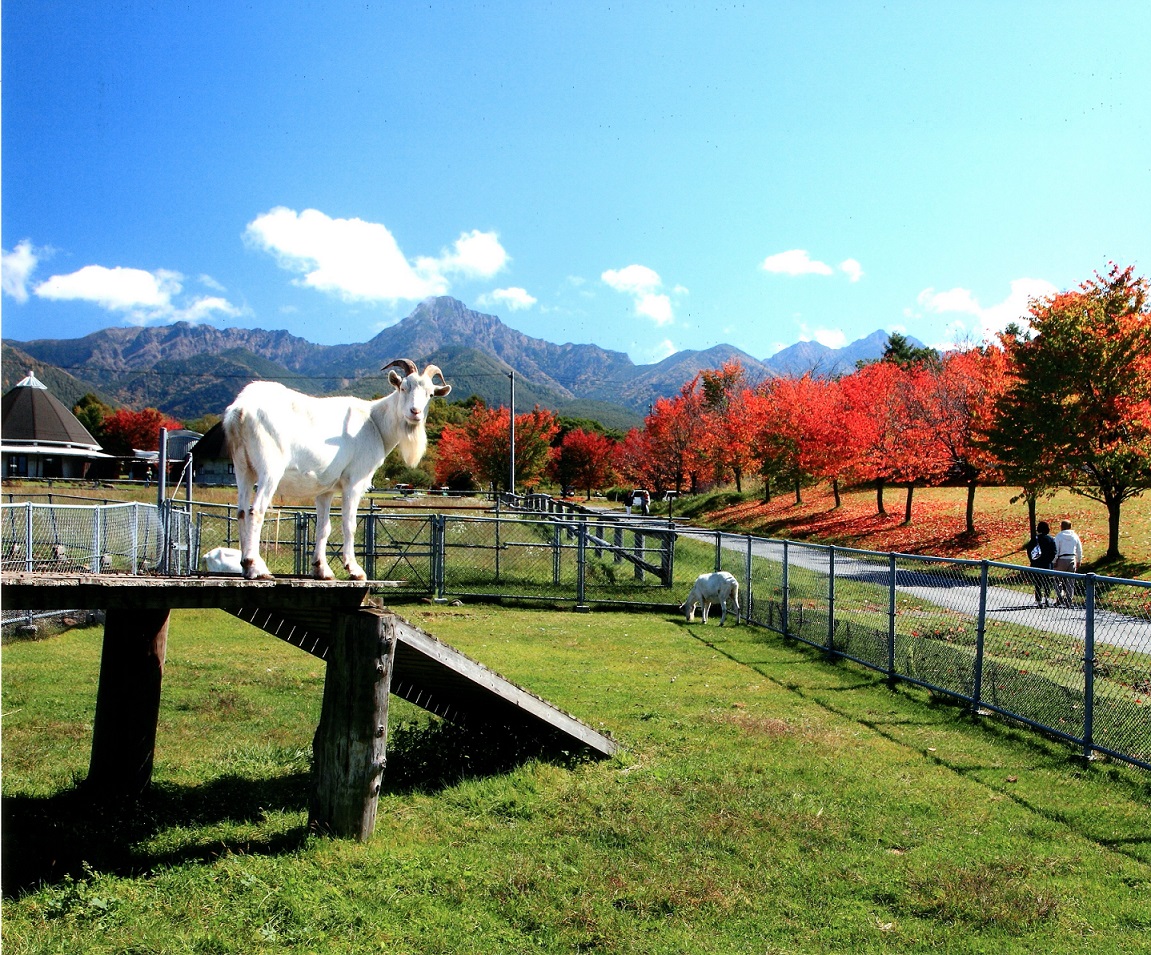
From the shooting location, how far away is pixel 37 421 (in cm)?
5631

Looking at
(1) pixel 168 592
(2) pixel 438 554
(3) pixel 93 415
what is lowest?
(2) pixel 438 554

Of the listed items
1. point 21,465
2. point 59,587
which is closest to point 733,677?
point 59,587

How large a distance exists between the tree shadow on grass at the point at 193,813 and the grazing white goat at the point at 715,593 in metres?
9.02

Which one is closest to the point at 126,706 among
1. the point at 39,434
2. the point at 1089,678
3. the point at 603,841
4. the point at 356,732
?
the point at 356,732

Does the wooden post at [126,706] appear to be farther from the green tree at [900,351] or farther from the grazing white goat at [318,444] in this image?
the green tree at [900,351]

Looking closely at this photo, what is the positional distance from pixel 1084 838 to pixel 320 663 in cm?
874

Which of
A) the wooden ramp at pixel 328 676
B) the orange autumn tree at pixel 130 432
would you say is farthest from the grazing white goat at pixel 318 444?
the orange autumn tree at pixel 130 432

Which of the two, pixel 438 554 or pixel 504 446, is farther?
pixel 504 446

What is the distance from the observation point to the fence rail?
776 centimetres

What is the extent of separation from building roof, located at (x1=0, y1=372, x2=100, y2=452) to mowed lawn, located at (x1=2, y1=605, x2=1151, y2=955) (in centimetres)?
5425

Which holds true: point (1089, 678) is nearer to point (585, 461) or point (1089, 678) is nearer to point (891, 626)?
point (891, 626)

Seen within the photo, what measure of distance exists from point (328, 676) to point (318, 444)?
1501 mm

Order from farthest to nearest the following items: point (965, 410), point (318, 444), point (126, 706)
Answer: point (965, 410) < point (126, 706) < point (318, 444)

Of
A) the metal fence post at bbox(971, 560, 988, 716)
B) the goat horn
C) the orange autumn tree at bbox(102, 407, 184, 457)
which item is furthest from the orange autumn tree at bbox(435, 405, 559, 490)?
the orange autumn tree at bbox(102, 407, 184, 457)
